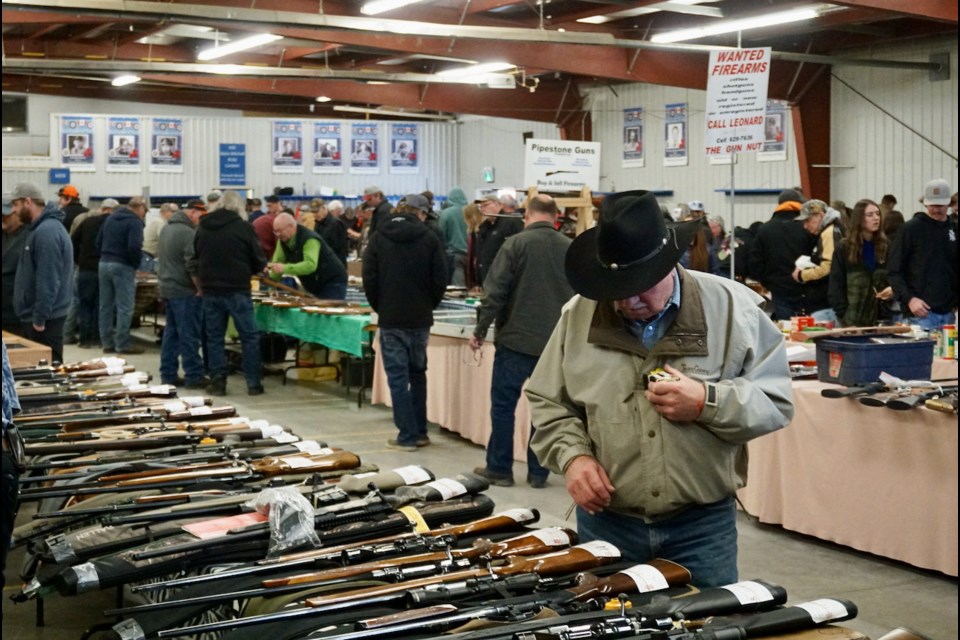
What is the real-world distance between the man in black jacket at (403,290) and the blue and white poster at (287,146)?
16.8 meters

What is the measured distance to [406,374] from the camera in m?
7.93

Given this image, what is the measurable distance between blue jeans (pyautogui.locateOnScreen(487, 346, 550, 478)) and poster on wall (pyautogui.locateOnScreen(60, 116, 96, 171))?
58.9ft

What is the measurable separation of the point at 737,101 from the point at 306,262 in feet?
15.9

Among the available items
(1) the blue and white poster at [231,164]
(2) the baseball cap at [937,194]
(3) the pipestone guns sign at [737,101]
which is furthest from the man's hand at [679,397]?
(1) the blue and white poster at [231,164]

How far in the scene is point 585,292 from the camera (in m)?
2.96

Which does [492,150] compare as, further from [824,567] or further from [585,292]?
[585,292]

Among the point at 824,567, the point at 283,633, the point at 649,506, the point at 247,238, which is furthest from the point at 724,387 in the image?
the point at 247,238

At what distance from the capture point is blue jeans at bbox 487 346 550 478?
674 centimetres

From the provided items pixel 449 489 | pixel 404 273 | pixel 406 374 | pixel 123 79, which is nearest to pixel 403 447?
pixel 406 374

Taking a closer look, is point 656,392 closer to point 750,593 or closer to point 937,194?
point 750,593

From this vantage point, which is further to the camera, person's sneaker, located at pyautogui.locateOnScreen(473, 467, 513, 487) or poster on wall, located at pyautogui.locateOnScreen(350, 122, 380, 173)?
poster on wall, located at pyautogui.locateOnScreen(350, 122, 380, 173)

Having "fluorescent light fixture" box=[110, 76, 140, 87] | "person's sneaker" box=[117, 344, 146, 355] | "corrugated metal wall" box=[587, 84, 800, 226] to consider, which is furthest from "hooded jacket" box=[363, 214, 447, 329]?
"fluorescent light fixture" box=[110, 76, 140, 87]

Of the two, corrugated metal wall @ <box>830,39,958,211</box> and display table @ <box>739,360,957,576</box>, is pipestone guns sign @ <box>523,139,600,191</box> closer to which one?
display table @ <box>739,360,957,576</box>

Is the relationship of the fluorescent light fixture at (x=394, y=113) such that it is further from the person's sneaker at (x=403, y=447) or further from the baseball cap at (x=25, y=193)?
the person's sneaker at (x=403, y=447)
